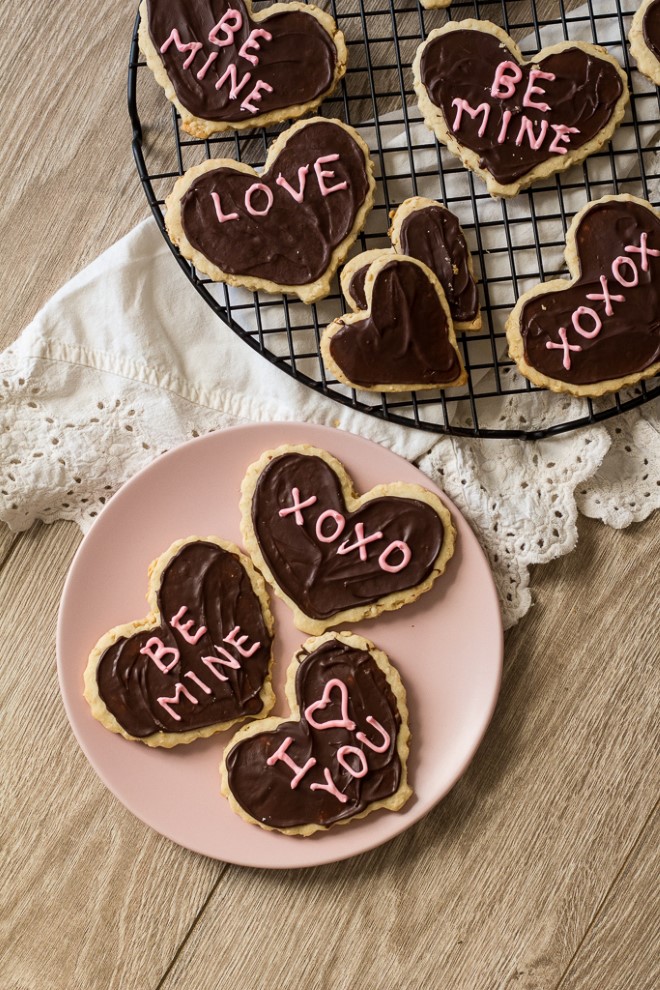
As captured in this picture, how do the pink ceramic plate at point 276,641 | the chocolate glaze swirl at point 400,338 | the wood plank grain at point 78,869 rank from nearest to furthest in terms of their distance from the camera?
the chocolate glaze swirl at point 400,338 → the pink ceramic plate at point 276,641 → the wood plank grain at point 78,869

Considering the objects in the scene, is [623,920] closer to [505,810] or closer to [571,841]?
Answer: [571,841]

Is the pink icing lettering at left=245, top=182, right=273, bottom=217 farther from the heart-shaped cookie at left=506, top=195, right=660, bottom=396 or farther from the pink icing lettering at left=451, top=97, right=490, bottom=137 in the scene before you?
the heart-shaped cookie at left=506, top=195, right=660, bottom=396

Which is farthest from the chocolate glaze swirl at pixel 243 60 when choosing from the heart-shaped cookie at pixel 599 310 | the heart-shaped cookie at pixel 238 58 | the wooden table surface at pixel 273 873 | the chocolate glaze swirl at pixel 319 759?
the chocolate glaze swirl at pixel 319 759

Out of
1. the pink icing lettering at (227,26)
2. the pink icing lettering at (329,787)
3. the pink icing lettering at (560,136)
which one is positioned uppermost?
the pink icing lettering at (227,26)

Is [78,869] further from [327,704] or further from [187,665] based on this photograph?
[327,704]

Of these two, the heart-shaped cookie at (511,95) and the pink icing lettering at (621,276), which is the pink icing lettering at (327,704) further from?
the heart-shaped cookie at (511,95)

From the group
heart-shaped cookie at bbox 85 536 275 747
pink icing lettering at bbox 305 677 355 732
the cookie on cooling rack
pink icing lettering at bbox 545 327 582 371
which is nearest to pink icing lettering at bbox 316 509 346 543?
heart-shaped cookie at bbox 85 536 275 747
